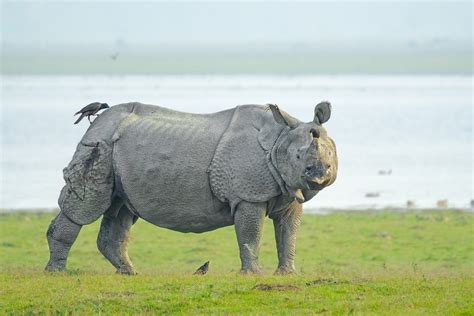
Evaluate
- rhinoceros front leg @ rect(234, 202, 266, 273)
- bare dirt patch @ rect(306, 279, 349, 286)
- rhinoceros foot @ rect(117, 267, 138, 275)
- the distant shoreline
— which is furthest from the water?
bare dirt patch @ rect(306, 279, 349, 286)

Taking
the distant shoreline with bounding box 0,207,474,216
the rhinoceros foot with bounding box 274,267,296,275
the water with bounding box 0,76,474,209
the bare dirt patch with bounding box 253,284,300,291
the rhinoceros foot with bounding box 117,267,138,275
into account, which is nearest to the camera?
the bare dirt patch with bounding box 253,284,300,291

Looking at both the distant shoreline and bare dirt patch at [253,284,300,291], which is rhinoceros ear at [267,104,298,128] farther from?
the distant shoreline

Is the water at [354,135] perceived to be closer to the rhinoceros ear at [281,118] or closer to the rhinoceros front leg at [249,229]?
the rhinoceros front leg at [249,229]

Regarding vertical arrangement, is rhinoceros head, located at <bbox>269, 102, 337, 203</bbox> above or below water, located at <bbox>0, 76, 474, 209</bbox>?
above

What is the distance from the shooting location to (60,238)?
57.2 feet

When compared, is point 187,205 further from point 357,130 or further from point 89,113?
point 357,130

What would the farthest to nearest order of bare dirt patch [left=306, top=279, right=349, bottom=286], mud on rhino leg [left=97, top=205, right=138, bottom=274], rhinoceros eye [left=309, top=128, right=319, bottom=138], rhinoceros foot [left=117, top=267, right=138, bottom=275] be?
1. mud on rhino leg [left=97, top=205, right=138, bottom=274]
2. rhinoceros foot [left=117, top=267, right=138, bottom=275]
3. rhinoceros eye [left=309, top=128, right=319, bottom=138]
4. bare dirt patch [left=306, top=279, right=349, bottom=286]

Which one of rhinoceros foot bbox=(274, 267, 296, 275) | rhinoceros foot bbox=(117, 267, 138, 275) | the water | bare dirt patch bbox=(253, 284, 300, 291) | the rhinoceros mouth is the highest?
the rhinoceros mouth

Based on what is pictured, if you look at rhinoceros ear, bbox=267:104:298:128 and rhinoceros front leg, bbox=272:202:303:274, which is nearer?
rhinoceros ear, bbox=267:104:298:128

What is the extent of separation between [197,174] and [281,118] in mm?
1345

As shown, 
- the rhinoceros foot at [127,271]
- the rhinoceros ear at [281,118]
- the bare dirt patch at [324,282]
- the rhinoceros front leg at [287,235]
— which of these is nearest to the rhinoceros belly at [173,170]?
the rhinoceros front leg at [287,235]

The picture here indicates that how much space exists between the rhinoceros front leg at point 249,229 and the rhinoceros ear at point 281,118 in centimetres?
105

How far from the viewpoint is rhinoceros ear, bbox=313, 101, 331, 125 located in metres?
15.8

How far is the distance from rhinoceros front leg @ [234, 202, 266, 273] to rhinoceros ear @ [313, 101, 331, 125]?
1.27 metres
